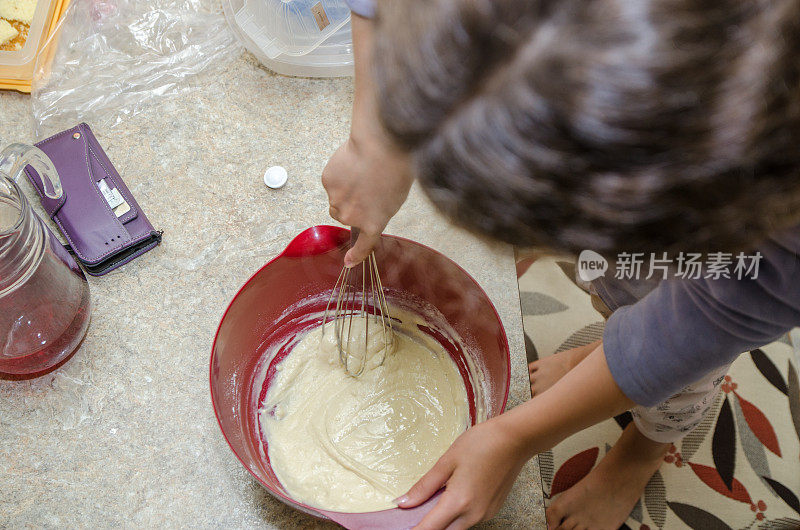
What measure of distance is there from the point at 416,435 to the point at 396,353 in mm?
134

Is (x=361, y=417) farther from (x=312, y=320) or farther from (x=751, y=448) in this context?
(x=751, y=448)

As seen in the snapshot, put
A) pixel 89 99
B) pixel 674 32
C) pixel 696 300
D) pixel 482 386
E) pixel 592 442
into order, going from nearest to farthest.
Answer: pixel 674 32
pixel 696 300
pixel 482 386
pixel 89 99
pixel 592 442

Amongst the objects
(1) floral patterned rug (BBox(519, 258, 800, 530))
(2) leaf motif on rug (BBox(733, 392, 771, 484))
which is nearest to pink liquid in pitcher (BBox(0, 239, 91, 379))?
(1) floral patterned rug (BBox(519, 258, 800, 530))

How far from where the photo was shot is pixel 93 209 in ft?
2.87

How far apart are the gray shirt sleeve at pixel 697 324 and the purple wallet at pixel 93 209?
668mm

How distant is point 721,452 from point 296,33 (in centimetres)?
114

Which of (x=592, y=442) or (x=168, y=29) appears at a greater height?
(x=168, y=29)

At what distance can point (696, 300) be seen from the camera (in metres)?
0.56

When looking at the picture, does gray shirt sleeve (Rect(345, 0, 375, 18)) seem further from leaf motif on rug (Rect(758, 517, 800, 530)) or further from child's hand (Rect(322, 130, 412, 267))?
leaf motif on rug (Rect(758, 517, 800, 530))

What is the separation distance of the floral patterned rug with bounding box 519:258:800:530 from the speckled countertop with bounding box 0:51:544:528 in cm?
44

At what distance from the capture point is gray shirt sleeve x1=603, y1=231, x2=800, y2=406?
496 millimetres

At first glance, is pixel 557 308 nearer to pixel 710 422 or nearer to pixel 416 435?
pixel 710 422

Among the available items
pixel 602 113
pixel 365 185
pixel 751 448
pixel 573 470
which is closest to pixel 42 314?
pixel 365 185

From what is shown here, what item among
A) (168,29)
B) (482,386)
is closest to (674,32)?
(482,386)
